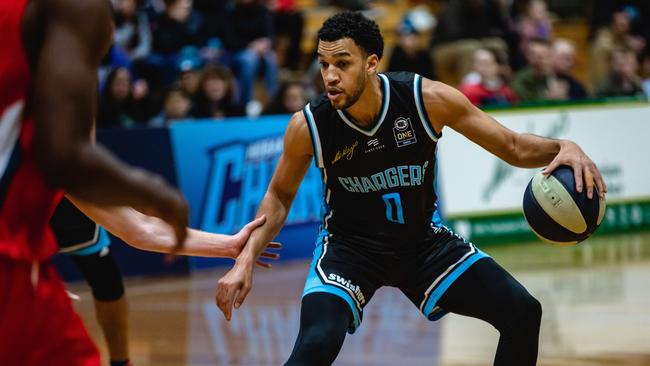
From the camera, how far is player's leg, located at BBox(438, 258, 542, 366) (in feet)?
15.3

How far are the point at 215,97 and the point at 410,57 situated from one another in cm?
343

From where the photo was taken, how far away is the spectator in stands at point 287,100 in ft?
38.4

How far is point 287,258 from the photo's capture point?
1132cm

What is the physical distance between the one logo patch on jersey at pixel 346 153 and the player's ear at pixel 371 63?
32 cm

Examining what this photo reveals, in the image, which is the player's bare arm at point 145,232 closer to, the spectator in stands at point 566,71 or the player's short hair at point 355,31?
the player's short hair at point 355,31

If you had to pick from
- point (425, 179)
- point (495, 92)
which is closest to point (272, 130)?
point (495, 92)

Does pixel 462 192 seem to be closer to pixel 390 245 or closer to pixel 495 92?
pixel 495 92

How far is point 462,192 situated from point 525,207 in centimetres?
675

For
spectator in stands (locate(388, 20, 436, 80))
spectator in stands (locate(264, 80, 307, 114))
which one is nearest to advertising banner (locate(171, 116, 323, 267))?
spectator in stands (locate(264, 80, 307, 114))

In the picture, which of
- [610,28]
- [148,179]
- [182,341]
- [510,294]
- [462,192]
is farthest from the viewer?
[610,28]

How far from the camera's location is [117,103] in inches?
433

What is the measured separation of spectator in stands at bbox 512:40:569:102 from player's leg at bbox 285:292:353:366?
9.35 m

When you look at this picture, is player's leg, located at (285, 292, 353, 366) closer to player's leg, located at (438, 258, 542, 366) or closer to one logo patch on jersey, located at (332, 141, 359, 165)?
player's leg, located at (438, 258, 542, 366)

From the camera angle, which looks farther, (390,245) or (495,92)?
(495,92)
